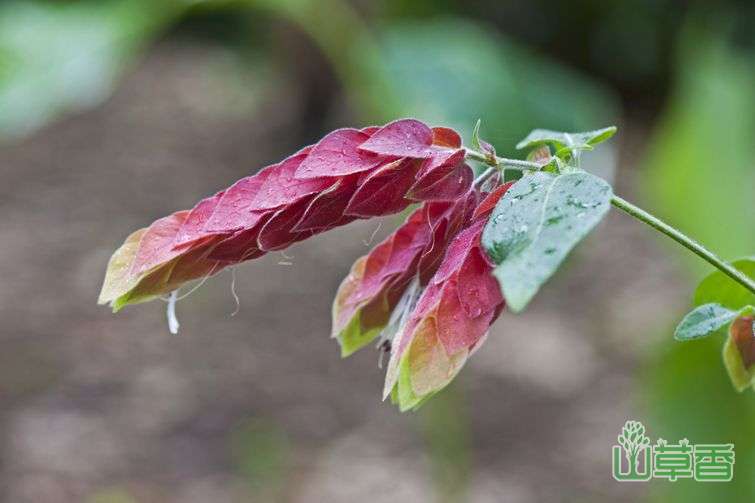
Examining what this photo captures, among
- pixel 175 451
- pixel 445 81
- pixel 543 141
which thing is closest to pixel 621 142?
pixel 445 81

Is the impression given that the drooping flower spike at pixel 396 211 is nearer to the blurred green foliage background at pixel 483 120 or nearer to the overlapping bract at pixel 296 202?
the overlapping bract at pixel 296 202

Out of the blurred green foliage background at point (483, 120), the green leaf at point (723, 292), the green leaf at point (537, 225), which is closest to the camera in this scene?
the green leaf at point (537, 225)

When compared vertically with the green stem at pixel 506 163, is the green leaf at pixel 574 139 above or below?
below

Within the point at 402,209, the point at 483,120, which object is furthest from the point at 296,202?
the point at 483,120

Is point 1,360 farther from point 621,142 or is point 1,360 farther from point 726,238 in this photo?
point 621,142

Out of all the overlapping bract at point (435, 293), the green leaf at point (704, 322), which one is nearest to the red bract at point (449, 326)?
A: the overlapping bract at point (435, 293)

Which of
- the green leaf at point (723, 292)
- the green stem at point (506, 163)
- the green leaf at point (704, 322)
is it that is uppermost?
the green stem at point (506, 163)
